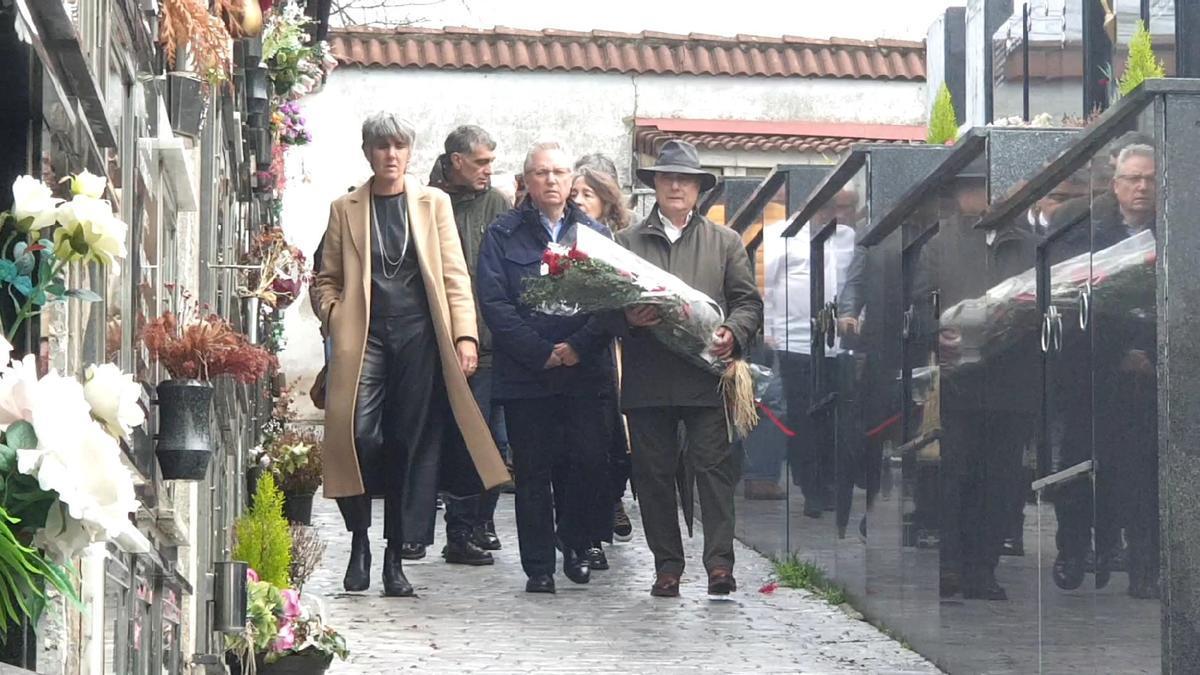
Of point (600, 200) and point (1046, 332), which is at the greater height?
point (600, 200)

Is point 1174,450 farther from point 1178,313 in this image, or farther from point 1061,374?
point 1061,374

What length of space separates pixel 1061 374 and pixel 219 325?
9.41ft

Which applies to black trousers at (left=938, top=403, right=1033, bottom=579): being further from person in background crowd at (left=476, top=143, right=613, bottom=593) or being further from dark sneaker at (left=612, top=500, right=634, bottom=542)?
dark sneaker at (left=612, top=500, right=634, bottom=542)

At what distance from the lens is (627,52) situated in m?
24.7

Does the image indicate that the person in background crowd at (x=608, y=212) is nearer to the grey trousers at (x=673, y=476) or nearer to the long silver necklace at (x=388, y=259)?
the grey trousers at (x=673, y=476)

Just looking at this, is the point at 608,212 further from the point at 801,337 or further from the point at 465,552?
the point at 465,552

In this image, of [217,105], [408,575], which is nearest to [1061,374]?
[217,105]

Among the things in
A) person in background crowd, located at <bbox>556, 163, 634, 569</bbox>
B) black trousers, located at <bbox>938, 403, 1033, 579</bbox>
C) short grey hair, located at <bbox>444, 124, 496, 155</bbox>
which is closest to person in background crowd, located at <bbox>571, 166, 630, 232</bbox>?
person in background crowd, located at <bbox>556, 163, 634, 569</bbox>

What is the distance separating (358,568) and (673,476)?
59.9 inches

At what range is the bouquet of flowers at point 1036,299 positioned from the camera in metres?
7.06

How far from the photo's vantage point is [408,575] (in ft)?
38.4

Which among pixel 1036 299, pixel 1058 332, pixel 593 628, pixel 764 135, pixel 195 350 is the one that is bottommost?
pixel 593 628

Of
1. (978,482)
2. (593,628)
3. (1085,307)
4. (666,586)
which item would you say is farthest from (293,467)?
(1085,307)

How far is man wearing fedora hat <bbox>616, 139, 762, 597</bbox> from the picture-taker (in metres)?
11.0
